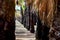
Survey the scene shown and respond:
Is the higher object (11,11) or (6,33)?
(11,11)

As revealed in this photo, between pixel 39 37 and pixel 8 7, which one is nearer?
pixel 8 7

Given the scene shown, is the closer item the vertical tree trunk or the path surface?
the vertical tree trunk

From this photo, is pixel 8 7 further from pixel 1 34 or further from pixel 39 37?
pixel 39 37

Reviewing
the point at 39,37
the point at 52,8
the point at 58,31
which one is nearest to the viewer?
the point at 58,31

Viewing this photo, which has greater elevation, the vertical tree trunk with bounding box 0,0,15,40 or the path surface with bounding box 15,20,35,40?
the vertical tree trunk with bounding box 0,0,15,40

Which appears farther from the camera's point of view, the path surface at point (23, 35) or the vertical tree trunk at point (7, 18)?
the path surface at point (23, 35)

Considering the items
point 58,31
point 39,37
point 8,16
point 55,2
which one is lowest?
point 39,37

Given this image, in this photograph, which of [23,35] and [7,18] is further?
[23,35]

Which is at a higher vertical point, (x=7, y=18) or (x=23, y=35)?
(x=7, y=18)

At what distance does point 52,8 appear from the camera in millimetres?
5164

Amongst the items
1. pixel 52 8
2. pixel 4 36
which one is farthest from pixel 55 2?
pixel 4 36

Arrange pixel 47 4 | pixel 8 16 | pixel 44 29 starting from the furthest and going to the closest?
pixel 44 29 < pixel 47 4 < pixel 8 16

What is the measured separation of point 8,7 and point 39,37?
218 cm

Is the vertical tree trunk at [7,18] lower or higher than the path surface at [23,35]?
higher
